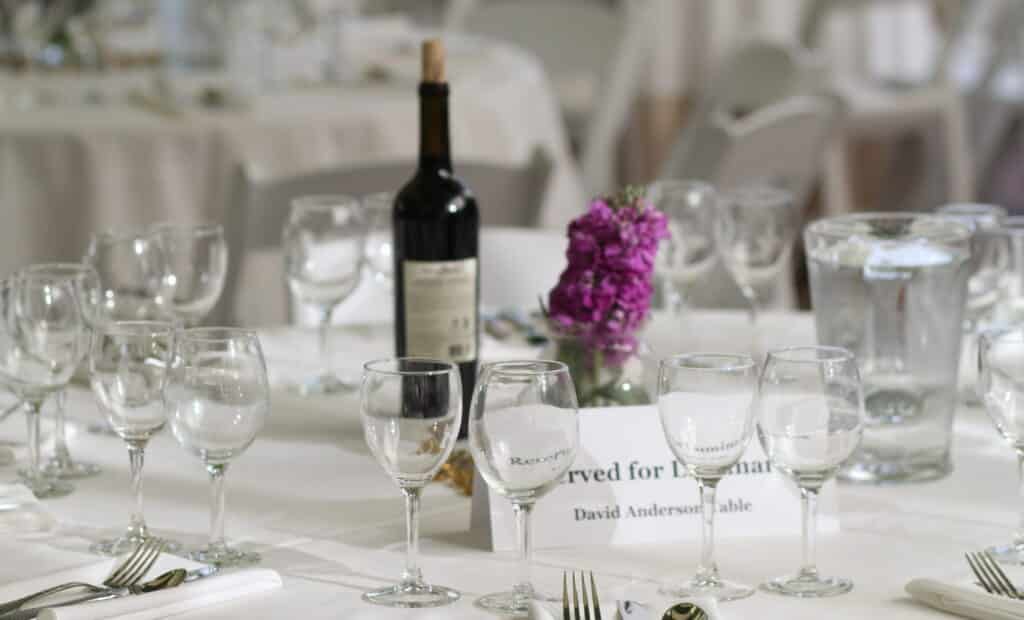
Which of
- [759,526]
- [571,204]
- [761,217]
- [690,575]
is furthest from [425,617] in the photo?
[571,204]

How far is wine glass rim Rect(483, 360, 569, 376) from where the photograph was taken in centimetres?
102

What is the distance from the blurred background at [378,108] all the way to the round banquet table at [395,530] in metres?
0.88

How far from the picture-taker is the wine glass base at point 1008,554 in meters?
1.13

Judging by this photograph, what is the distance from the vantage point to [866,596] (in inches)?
41.6

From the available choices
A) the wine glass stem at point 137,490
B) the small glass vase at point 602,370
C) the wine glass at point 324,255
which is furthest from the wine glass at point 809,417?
the wine glass at point 324,255

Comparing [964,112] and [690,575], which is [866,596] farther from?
[964,112]

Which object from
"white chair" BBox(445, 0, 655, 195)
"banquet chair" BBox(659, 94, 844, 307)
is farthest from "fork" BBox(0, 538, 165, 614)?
"white chair" BBox(445, 0, 655, 195)

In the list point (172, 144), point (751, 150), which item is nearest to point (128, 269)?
point (172, 144)

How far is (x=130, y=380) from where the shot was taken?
3.77ft

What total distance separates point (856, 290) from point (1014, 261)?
0.36 m

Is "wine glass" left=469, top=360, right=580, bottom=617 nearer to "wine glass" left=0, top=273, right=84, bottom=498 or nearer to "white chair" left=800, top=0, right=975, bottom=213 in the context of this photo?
"wine glass" left=0, top=273, right=84, bottom=498

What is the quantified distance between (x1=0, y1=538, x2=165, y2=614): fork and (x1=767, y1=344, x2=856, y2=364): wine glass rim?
0.43 m

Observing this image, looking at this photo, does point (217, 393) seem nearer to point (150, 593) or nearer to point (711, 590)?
point (150, 593)

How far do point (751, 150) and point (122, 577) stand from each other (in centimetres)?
193
